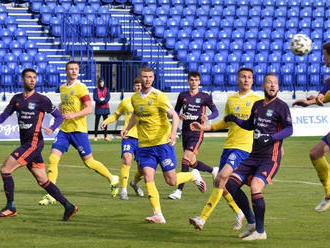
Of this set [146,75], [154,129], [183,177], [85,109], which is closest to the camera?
[146,75]

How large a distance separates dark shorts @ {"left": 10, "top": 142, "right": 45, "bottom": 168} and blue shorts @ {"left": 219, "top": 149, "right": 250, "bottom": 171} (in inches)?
103

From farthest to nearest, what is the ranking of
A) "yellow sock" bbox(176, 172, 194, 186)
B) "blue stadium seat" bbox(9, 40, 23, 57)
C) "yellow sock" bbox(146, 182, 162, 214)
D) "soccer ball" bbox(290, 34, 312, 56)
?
"blue stadium seat" bbox(9, 40, 23, 57) → "soccer ball" bbox(290, 34, 312, 56) → "yellow sock" bbox(176, 172, 194, 186) → "yellow sock" bbox(146, 182, 162, 214)

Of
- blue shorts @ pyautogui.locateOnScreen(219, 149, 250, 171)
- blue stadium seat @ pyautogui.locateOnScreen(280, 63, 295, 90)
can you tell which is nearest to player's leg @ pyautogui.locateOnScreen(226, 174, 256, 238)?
blue shorts @ pyautogui.locateOnScreen(219, 149, 250, 171)

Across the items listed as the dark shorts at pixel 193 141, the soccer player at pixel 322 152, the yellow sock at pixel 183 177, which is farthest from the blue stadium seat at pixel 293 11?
the soccer player at pixel 322 152

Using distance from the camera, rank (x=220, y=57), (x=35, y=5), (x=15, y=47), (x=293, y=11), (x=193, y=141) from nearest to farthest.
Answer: (x=193, y=141)
(x=15, y=47)
(x=35, y=5)
(x=220, y=57)
(x=293, y=11)

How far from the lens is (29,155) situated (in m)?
12.0

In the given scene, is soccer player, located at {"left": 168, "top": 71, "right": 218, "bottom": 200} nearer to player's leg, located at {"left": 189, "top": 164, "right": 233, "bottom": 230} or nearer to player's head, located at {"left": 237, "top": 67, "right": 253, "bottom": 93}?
player's head, located at {"left": 237, "top": 67, "right": 253, "bottom": 93}

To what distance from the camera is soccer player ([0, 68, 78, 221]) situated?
39.2 ft

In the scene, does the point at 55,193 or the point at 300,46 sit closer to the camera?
the point at 55,193

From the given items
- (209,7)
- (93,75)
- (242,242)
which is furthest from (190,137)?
(209,7)

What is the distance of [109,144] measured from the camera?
1112 inches

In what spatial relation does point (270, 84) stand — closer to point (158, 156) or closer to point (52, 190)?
point (158, 156)

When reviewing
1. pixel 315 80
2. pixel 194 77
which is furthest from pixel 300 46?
pixel 315 80

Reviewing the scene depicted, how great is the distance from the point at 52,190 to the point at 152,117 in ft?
5.74
